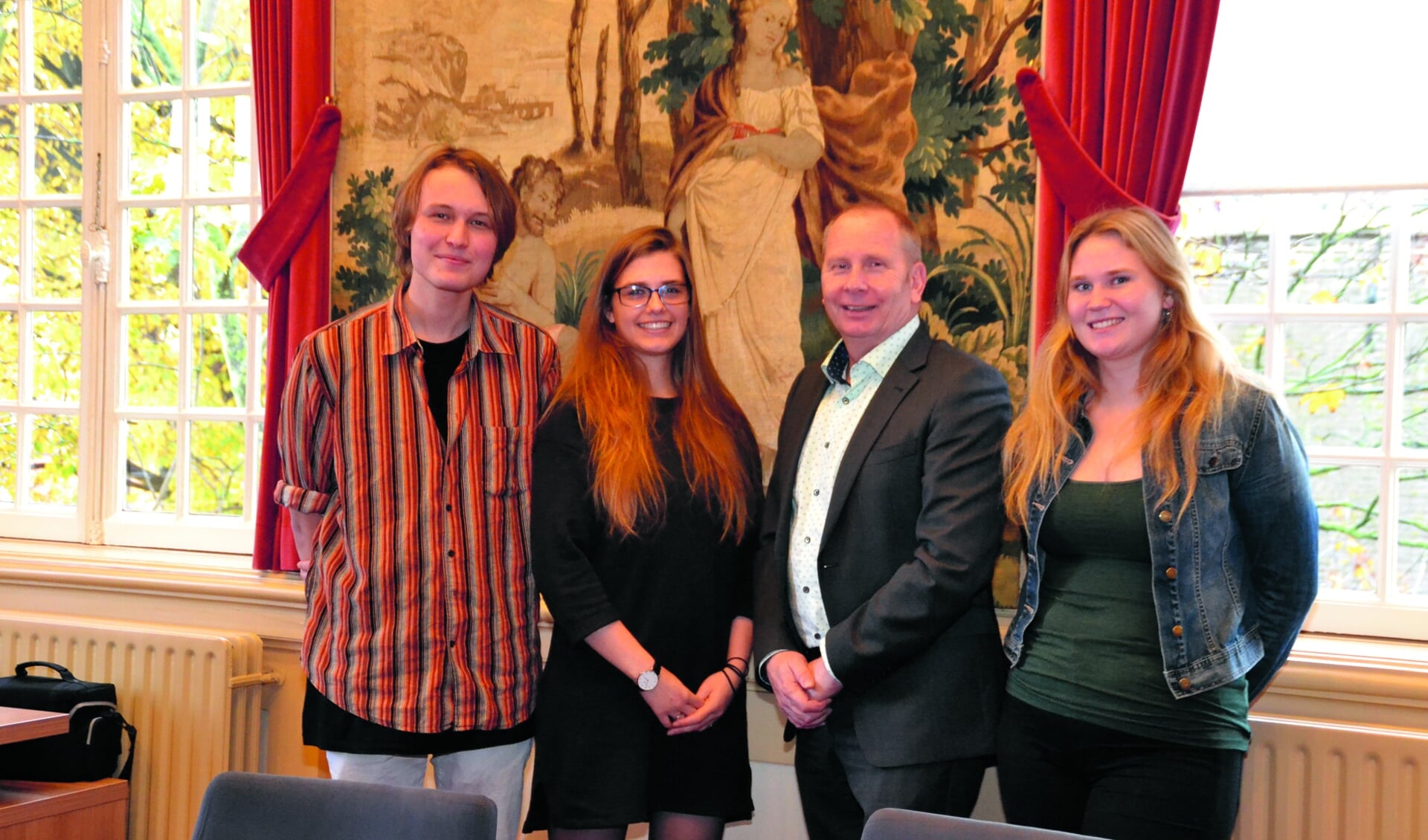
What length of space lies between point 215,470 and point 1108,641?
3.00 metres

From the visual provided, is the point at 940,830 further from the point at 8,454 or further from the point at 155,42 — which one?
the point at 8,454

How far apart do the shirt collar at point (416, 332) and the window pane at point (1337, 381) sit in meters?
1.89

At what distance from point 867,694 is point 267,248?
90.1 inches

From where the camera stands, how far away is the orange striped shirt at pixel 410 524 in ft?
6.86

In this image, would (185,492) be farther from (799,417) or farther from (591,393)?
(799,417)

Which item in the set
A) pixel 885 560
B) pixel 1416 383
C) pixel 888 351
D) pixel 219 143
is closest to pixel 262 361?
pixel 219 143

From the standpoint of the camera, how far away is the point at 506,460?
2.17 metres

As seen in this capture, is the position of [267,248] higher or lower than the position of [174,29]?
lower

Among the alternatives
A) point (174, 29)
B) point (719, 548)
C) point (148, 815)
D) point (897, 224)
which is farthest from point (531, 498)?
point (174, 29)

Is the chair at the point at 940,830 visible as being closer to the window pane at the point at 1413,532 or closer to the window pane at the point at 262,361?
the window pane at the point at 1413,532

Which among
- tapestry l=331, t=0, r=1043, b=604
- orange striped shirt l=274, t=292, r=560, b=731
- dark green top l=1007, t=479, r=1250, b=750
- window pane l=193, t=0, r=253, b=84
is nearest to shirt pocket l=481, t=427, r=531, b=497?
orange striped shirt l=274, t=292, r=560, b=731

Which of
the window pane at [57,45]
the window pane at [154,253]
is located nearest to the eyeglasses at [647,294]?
the window pane at [154,253]

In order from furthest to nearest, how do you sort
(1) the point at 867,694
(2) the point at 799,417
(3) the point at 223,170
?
(3) the point at 223,170, (2) the point at 799,417, (1) the point at 867,694

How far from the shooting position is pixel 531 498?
7.01 ft
